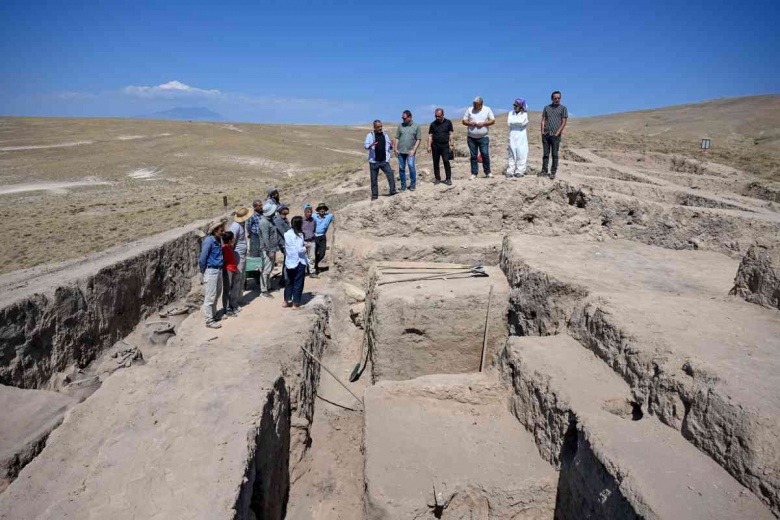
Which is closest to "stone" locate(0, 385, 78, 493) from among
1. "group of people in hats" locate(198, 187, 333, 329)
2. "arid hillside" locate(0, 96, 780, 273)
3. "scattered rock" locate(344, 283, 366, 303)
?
"group of people in hats" locate(198, 187, 333, 329)

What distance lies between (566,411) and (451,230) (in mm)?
5231

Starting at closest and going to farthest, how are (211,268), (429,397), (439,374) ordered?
(429,397)
(439,374)
(211,268)

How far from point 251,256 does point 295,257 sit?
1350 mm

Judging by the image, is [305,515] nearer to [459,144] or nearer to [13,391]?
[13,391]

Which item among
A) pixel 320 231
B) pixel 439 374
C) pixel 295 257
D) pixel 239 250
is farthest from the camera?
pixel 320 231

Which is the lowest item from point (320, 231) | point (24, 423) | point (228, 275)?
point (24, 423)

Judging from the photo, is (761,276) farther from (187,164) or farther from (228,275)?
(187,164)

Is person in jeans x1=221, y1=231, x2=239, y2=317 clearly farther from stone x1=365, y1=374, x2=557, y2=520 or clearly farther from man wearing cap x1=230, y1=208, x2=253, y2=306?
stone x1=365, y1=374, x2=557, y2=520

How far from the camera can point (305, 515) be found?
5266 millimetres

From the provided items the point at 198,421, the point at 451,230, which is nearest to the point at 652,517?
the point at 198,421

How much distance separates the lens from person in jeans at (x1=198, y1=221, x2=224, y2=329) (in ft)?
22.4

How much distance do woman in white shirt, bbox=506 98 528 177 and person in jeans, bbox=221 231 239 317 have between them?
5.23 metres

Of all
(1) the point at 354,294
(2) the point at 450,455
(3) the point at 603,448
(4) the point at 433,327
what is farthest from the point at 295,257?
(3) the point at 603,448

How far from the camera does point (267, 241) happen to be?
325 inches
